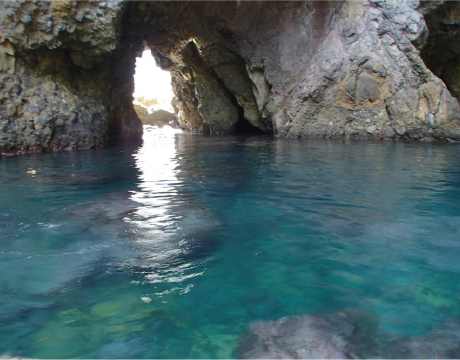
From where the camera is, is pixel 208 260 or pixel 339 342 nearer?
pixel 339 342

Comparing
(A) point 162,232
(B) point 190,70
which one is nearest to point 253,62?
(B) point 190,70

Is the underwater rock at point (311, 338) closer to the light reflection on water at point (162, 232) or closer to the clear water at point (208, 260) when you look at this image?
the clear water at point (208, 260)

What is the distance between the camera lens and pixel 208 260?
9.15ft

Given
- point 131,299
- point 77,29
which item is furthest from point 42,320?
point 77,29

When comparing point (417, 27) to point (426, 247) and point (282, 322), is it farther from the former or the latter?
point (282, 322)

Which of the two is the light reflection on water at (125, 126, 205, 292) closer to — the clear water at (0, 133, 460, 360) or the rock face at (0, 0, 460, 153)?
the clear water at (0, 133, 460, 360)

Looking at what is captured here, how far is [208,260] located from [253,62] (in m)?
13.7

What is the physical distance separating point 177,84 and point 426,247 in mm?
20684

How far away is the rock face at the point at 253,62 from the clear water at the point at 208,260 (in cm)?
563

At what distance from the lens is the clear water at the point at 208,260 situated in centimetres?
192

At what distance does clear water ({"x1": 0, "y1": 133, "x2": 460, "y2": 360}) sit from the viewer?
75.6 inches

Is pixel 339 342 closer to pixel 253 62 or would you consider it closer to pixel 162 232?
pixel 162 232

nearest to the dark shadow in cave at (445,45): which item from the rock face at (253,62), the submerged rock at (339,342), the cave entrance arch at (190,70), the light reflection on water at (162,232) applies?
the rock face at (253,62)

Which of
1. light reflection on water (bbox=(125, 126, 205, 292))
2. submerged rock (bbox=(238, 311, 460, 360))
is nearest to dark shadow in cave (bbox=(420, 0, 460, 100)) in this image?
light reflection on water (bbox=(125, 126, 205, 292))
